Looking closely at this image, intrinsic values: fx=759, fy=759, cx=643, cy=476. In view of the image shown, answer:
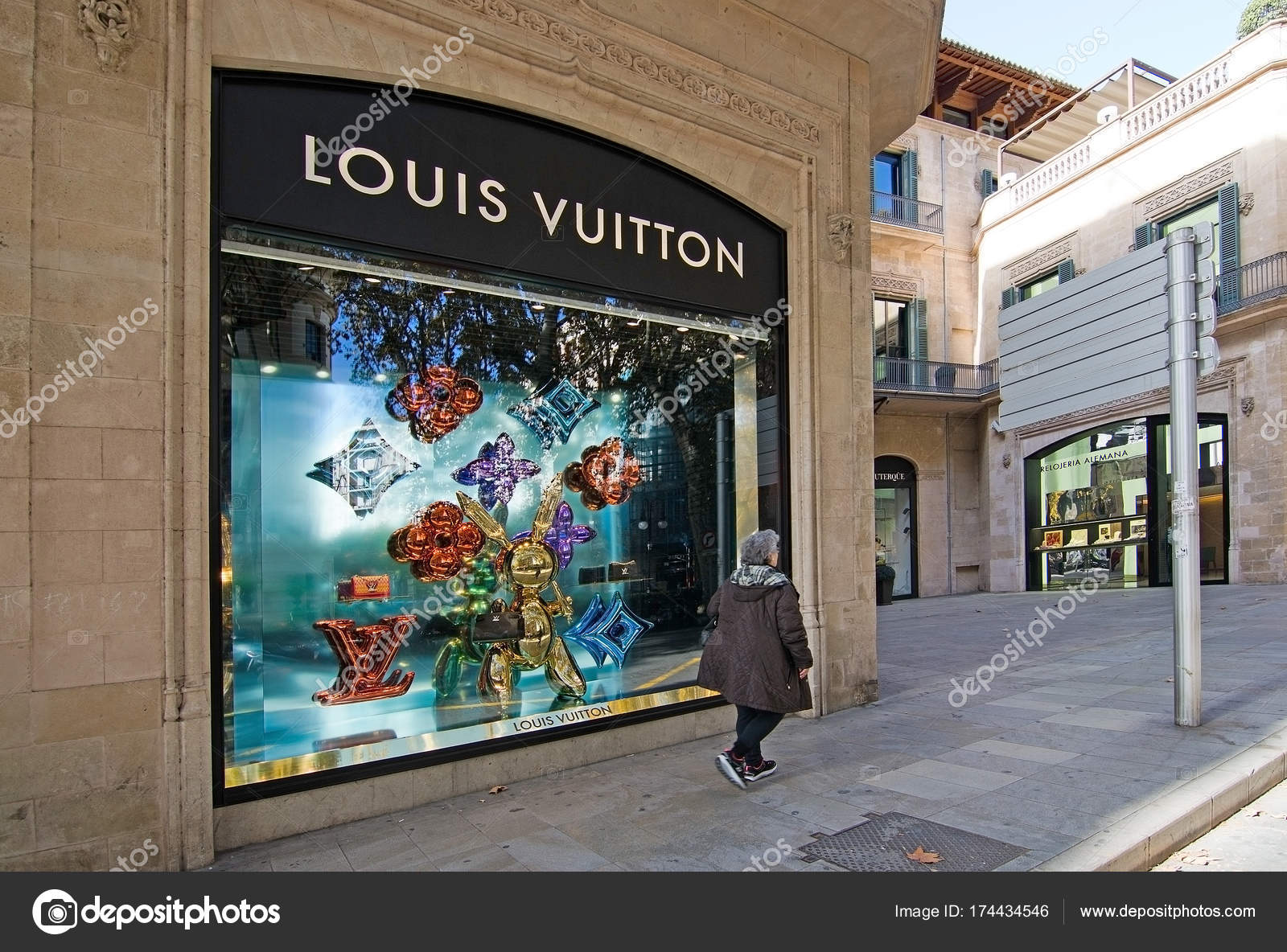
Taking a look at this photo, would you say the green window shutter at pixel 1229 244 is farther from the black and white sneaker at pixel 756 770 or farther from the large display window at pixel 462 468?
the black and white sneaker at pixel 756 770

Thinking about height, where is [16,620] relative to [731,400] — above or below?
below

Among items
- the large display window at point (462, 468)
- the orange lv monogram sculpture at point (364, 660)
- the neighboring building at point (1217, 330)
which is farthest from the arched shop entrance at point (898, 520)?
the orange lv monogram sculpture at point (364, 660)

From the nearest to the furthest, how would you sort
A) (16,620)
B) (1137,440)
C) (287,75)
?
(16,620), (287,75), (1137,440)

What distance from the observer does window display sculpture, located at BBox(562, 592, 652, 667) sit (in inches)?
236

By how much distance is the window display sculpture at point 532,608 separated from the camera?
5555 millimetres

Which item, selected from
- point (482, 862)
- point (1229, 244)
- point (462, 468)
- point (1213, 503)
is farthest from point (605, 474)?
point (1229, 244)

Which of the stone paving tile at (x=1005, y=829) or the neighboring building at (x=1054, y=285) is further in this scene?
the neighboring building at (x=1054, y=285)

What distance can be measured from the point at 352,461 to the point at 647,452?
2.51m

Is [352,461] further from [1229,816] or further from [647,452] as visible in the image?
[1229,816]

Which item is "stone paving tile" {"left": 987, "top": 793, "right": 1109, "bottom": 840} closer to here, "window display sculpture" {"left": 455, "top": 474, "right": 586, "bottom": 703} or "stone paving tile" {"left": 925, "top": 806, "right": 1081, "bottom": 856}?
"stone paving tile" {"left": 925, "top": 806, "right": 1081, "bottom": 856}

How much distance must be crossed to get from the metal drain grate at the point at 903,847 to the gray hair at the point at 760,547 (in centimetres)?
162

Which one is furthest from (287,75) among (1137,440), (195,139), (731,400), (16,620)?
(1137,440)

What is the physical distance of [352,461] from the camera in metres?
5.08

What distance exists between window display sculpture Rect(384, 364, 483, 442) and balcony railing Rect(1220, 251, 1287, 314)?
16110mm
